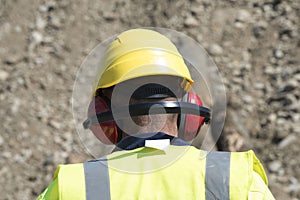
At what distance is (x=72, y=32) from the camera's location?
268 inches

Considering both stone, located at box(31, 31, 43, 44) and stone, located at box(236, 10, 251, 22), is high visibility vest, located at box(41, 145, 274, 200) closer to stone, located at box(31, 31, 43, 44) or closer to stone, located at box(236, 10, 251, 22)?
stone, located at box(236, 10, 251, 22)

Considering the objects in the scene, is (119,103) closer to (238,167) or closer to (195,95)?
(195,95)

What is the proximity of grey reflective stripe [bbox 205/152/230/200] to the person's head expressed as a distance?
0.71 feet

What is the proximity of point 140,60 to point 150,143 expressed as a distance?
0.34 m

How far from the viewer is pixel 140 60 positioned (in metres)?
2.18

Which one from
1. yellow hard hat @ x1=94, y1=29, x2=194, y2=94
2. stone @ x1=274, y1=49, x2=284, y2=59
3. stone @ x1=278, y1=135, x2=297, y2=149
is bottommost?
stone @ x1=278, y1=135, x2=297, y2=149

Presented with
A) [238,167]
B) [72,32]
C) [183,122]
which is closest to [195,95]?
[183,122]

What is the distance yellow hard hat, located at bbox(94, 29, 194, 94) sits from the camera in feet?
7.02

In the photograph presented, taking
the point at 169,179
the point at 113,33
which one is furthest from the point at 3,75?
the point at 169,179

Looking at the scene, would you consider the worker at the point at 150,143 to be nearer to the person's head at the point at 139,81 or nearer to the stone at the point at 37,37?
the person's head at the point at 139,81

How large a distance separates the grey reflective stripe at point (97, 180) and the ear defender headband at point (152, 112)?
20 cm

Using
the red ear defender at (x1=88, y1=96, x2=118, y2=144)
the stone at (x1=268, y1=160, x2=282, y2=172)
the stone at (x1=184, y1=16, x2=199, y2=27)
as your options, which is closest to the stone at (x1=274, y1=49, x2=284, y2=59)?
the stone at (x1=184, y1=16, x2=199, y2=27)

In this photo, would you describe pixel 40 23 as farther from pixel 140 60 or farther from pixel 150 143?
pixel 150 143

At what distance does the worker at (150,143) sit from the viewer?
1867 millimetres
